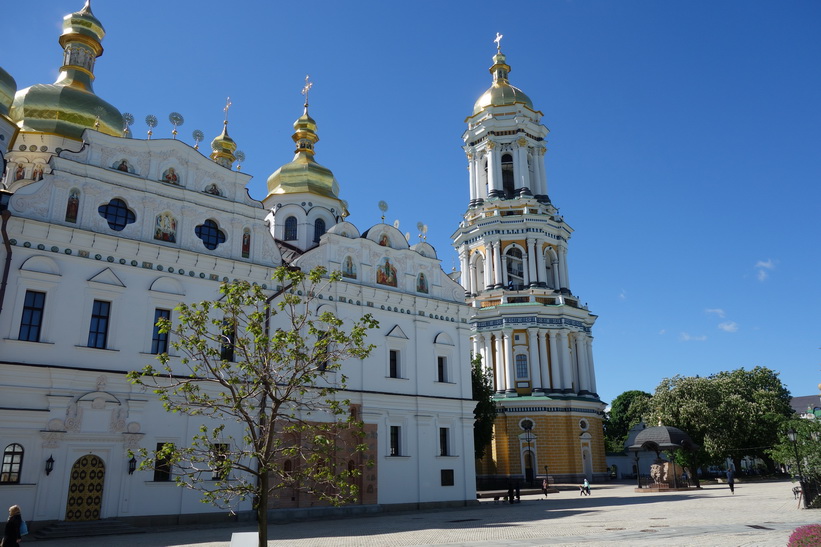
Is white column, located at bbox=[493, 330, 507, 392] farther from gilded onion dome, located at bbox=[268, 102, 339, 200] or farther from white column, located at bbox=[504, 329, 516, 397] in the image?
gilded onion dome, located at bbox=[268, 102, 339, 200]

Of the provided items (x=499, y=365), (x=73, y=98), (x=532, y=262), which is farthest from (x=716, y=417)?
(x=73, y=98)

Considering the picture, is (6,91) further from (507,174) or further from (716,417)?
(716,417)

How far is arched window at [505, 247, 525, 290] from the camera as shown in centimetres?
5053

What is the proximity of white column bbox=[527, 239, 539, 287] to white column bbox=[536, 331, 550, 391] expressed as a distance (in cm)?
410

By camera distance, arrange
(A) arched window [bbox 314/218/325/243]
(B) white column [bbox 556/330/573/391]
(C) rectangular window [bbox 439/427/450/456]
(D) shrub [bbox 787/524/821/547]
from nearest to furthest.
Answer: (D) shrub [bbox 787/524/821/547] < (C) rectangular window [bbox 439/427/450/456] < (A) arched window [bbox 314/218/325/243] < (B) white column [bbox 556/330/573/391]

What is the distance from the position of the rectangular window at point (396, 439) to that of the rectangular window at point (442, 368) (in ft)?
11.5

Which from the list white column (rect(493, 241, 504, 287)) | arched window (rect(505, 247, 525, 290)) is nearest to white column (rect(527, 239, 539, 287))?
arched window (rect(505, 247, 525, 290))

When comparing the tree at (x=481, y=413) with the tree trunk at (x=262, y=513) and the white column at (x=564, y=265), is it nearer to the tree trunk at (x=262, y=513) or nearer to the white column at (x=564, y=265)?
the white column at (x=564, y=265)

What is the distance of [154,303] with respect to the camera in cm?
2311

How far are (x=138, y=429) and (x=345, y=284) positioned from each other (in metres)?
10.3

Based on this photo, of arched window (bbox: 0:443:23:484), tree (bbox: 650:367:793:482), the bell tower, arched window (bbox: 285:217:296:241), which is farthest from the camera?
the bell tower

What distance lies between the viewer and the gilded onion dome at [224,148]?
39.0 metres

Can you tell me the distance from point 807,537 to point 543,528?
1079 centimetres

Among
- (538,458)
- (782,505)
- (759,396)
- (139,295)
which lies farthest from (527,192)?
(139,295)
